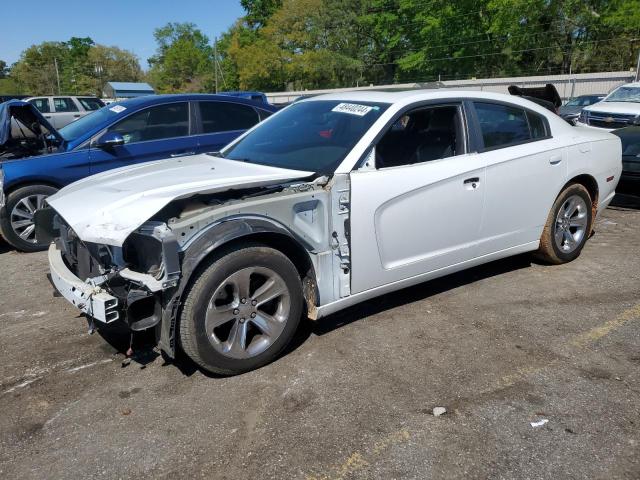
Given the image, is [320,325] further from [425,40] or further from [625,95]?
[425,40]

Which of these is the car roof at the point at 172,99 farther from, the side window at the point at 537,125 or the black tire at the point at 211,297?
the black tire at the point at 211,297

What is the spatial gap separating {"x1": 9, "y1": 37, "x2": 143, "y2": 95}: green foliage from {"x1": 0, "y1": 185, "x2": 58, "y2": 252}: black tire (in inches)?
3873

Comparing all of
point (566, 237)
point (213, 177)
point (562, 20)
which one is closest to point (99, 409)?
point (213, 177)

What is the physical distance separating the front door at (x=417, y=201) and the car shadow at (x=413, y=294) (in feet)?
1.64

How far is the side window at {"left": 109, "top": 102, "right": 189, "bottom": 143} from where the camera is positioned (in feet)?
21.5

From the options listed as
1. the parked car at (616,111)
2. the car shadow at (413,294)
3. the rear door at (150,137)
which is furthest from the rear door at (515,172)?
the parked car at (616,111)

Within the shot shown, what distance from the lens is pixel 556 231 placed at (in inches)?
194

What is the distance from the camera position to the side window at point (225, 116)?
7047 mm

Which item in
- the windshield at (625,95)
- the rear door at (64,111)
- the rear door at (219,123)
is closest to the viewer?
the rear door at (219,123)

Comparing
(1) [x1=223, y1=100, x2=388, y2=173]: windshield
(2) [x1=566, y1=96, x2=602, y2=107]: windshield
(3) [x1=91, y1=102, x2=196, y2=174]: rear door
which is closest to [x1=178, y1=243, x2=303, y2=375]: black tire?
(1) [x1=223, y1=100, x2=388, y2=173]: windshield

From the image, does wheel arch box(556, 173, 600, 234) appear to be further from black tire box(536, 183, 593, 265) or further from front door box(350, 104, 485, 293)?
front door box(350, 104, 485, 293)

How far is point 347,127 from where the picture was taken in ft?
12.6

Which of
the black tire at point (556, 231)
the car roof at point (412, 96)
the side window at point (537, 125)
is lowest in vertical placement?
the black tire at point (556, 231)

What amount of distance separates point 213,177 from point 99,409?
1.50 m
